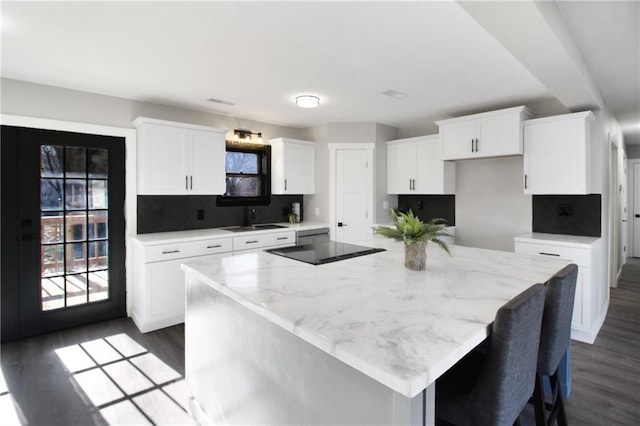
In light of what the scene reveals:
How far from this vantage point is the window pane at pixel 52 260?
10.9 ft

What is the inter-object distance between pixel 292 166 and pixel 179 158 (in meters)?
1.60

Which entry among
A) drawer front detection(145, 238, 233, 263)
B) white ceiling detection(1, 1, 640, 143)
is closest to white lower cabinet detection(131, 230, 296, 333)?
drawer front detection(145, 238, 233, 263)

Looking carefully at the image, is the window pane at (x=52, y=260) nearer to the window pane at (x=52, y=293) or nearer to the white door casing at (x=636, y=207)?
the window pane at (x=52, y=293)

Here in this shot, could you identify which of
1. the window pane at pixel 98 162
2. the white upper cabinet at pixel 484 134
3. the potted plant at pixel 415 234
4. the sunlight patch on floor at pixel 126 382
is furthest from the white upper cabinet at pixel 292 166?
the potted plant at pixel 415 234

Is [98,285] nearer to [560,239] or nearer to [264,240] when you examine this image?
[264,240]

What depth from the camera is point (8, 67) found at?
2.84 meters

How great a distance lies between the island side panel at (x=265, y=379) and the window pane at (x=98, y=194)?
6.84 ft

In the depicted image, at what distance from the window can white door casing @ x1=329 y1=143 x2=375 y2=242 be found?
95cm

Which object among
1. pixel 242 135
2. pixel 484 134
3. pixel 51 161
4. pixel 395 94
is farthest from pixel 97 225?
pixel 484 134

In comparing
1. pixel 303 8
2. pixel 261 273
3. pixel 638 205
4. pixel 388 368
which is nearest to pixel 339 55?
pixel 303 8

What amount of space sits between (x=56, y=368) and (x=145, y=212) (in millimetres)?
1757

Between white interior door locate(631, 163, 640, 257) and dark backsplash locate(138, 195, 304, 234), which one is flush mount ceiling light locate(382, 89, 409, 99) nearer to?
dark backsplash locate(138, 195, 304, 234)

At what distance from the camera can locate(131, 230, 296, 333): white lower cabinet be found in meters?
3.37

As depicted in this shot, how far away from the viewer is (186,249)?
3607 millimetres
